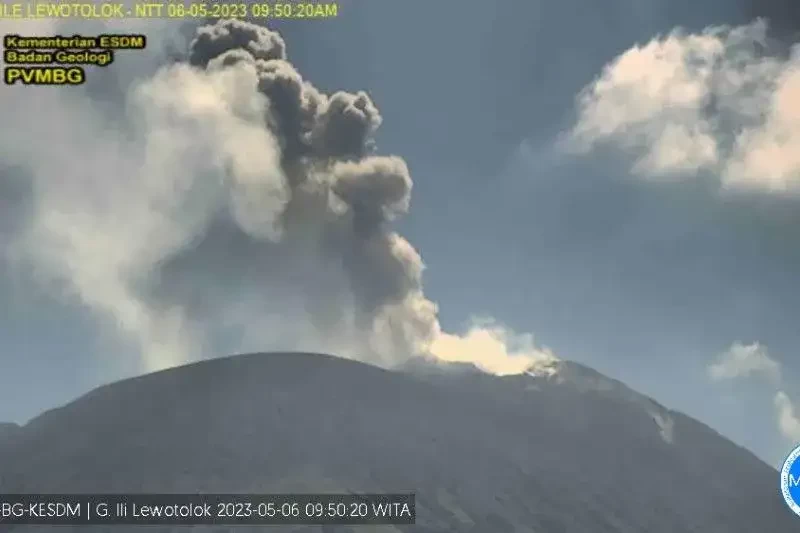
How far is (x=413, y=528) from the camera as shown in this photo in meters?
189

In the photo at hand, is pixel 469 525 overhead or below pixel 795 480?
overhead

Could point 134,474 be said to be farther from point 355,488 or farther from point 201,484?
point 355,488

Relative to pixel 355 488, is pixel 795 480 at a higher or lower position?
lower

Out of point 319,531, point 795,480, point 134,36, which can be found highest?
point 134,36

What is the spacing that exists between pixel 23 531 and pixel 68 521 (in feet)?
34.3

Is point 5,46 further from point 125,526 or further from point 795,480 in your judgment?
point 125,526

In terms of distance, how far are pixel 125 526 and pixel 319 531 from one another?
45512mm

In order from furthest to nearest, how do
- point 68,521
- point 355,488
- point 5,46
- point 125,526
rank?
1. point 355,488
2. point 125,526
3. point 68,521
4. point 5,46

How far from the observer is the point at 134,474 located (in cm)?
19762

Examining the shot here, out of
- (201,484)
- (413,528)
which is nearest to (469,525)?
(413,528)

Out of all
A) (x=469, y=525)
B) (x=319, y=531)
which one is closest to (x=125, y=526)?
(x=319, y=531)

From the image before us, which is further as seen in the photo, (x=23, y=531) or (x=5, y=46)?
(x=23, y=531)

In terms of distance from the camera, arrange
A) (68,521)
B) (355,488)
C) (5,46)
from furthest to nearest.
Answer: (355,488) → (68,521) → (5,46)

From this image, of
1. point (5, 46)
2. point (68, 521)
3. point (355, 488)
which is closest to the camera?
point (5, 46)
